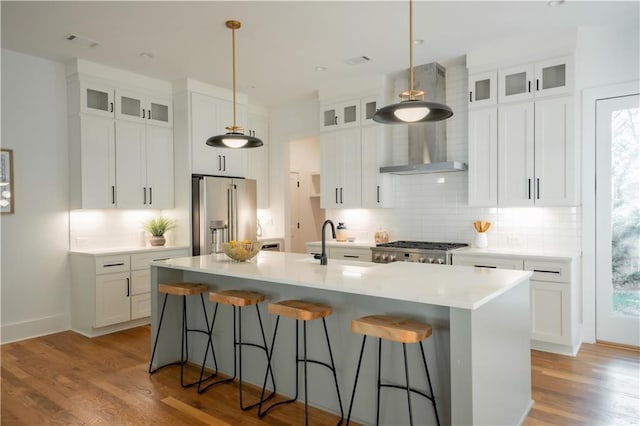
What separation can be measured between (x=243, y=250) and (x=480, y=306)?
198 cm

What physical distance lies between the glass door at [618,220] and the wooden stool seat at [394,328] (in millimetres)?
2981

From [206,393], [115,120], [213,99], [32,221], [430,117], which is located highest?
[213,99]

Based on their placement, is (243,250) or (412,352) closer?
(412,352)

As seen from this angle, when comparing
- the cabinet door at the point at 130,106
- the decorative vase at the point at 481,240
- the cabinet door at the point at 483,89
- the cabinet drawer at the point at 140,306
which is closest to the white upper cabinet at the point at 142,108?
the cabinet door at the point at 130,106

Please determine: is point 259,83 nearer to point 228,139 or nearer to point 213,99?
point 213,99

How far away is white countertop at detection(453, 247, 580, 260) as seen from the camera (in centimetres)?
404

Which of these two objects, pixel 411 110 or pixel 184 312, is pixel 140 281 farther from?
pixel 411 110

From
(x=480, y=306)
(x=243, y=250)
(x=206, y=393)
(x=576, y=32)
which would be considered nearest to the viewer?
(x=480, y=306)

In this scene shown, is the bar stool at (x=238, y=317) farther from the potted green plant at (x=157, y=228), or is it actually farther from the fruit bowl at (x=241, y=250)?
the potted green plant at (x=157, y=228)

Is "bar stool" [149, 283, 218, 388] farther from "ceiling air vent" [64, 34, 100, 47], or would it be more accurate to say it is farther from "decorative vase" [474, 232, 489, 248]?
"decorative vase" [474, 232, 489, 248]

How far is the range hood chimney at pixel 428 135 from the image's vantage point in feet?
16.5

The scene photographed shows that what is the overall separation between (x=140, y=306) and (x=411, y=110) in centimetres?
409

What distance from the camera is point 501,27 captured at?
414cm

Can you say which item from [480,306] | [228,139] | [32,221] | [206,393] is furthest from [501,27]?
[32,221]
